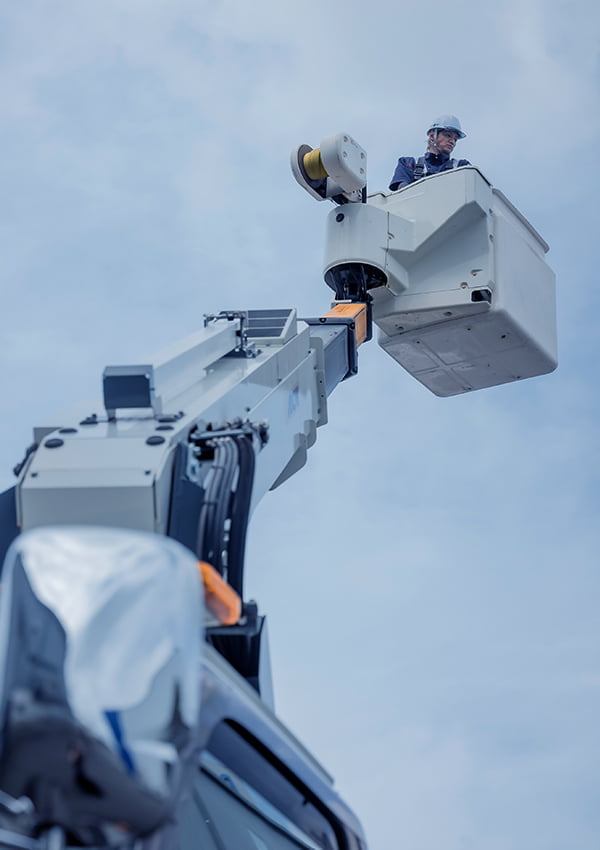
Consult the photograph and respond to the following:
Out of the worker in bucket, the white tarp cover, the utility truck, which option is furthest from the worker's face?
the white tarp cover

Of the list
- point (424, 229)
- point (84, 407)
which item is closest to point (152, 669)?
point (84, 407)

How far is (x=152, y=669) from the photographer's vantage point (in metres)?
1.68

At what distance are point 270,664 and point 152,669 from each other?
1.37m

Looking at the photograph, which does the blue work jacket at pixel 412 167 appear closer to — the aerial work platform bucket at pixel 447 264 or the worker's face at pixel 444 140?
the worker's face at pixel 444 140

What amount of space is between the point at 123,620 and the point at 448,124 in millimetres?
5151

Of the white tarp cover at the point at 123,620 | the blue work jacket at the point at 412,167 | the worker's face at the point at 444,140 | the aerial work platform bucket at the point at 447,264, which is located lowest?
the white tarp cover at the point at 123,620

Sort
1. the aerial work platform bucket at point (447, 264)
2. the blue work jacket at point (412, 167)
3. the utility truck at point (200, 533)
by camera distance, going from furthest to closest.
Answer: the blue work jacket at point (412, 167) → the aerial work platform bucket at point (447, 264) → the utility truck at point (200, 533)

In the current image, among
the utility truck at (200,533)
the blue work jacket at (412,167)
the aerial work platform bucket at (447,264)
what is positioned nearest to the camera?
the utility truck at (200,533)

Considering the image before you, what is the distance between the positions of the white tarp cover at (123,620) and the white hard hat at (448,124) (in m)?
4.94

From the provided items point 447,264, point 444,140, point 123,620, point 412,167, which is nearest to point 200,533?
point 123,620

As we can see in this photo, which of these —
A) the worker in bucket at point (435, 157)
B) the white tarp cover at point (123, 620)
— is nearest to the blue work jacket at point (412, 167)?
the worker in bucket at point (435, 157)

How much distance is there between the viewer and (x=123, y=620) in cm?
169

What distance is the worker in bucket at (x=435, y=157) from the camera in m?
6.11

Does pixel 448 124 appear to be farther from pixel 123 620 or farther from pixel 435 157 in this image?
pixel 123 620
